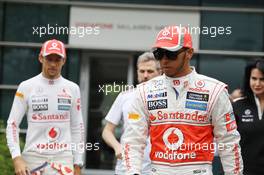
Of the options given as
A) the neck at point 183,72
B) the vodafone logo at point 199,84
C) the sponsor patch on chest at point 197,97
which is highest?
the neck at point 183,72

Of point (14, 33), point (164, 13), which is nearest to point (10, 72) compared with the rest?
point (14, 33)

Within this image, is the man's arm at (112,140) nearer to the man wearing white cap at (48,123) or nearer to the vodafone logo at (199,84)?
the man wearing white cap at (48,123)

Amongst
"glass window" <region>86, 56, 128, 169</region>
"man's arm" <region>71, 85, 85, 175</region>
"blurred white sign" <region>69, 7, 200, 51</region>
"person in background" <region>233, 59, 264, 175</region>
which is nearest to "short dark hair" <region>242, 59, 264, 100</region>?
"person in background" <region>233, 59, 264, 175</region>

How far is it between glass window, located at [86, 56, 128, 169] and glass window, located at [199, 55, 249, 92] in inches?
60.9

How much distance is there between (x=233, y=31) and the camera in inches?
508

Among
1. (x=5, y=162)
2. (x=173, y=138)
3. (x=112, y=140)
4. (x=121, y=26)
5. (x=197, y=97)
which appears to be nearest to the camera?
(x=173, y=138)

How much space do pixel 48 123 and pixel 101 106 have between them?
687cm

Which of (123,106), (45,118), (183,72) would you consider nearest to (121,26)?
(123,106)

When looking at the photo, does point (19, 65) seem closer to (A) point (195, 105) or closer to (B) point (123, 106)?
(B) point (123, 106)

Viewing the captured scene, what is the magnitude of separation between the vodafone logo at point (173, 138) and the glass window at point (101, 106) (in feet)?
27.9

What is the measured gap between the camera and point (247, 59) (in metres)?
13.0

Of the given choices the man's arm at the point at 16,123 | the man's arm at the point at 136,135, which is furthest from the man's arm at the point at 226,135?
the man's arm at the point at 16,123

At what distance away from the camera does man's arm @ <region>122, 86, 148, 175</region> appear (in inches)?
173

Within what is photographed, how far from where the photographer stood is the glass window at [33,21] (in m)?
13.0
